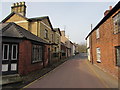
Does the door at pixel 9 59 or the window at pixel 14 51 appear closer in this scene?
the door at pixel 9 59

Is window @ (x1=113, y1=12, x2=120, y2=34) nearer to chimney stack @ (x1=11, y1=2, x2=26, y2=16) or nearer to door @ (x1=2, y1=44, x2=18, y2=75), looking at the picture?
door @ (x1=2, y1=44, x2=18, y2=75)

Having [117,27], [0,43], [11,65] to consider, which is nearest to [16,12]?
[0,43]

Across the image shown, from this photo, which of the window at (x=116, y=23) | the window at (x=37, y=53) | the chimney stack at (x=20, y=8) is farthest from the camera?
the chimney stack at (x=20, y=8)

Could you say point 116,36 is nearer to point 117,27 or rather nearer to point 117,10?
point 117,27

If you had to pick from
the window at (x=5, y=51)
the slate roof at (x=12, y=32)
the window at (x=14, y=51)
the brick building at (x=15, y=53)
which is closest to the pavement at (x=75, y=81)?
the brick building at (x=15, y=53)

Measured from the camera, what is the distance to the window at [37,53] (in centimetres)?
1033

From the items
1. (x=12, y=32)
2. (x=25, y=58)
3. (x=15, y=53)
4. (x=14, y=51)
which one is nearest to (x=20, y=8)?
(x=12, y=32)

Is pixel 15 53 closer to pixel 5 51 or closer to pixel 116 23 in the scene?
pixel 5 51

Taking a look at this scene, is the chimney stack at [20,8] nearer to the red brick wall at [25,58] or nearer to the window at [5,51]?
the red brick wall at [25,58]

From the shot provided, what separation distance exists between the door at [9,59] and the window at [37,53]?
226 cm

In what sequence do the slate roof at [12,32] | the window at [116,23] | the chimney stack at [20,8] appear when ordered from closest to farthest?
the window at [116,23], the slate roof at [12,32], the chimney stack at [20,8]

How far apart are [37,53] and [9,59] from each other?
360 centimetres

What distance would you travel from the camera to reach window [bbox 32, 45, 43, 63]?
1033cm

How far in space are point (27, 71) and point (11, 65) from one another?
5.14ft
